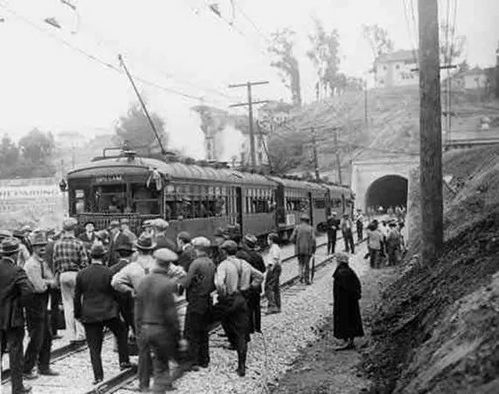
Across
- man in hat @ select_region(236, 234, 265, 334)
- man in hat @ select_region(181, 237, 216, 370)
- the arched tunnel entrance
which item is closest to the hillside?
the arched tunnel entrance

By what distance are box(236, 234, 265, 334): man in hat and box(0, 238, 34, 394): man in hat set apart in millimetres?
3616

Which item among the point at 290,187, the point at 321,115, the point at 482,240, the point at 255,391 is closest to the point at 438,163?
the point at 482,240

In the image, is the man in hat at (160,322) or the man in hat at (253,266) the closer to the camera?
the man in hat at (160,322)

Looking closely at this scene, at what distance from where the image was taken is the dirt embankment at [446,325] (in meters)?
4.83

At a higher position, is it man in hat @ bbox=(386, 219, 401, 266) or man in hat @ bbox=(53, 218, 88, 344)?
man in hat @ bbox=(53, 218, 88, 344)

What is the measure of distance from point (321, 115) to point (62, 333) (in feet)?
304

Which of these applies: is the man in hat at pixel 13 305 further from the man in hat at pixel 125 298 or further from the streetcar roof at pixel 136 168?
the streetcar roof at pixel 136 168

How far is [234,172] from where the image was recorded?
77.2ft

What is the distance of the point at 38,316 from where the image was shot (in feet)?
26.3

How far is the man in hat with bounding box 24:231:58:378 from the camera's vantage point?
7.98 meters

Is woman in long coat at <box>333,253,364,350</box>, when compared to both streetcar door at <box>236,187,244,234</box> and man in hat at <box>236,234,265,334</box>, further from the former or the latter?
streetcar door at <box>236,187,244,234</box>

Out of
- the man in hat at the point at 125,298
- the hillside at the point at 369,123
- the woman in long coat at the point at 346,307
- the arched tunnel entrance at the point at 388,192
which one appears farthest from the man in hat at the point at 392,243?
the arched tunnel entrance at the point at 388,192

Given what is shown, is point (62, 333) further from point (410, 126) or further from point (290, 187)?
point (410, 126)

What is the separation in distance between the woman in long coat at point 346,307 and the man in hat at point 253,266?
1202mm
